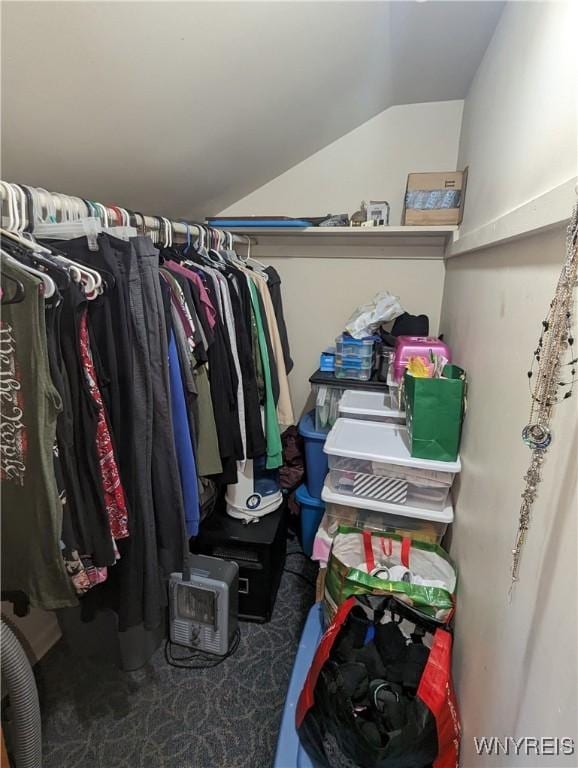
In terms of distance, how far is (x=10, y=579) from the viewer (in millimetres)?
815

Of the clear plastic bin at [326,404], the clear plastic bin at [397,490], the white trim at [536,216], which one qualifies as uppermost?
the white trim at [536,216]

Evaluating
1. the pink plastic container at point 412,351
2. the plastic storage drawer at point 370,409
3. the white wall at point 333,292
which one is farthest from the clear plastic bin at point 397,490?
the white wall at point 333,292

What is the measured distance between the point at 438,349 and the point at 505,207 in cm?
64

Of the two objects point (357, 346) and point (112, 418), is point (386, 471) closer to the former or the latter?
point (357, 346)

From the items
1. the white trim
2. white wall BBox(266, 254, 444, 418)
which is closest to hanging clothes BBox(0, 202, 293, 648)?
the white trim

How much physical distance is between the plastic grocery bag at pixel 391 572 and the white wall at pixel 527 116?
0.98 meters

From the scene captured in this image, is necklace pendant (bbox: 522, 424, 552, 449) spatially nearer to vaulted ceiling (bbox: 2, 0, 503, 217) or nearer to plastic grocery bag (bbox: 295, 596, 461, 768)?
plastic grocery bag (bbox: 295, 596, 461, 768)

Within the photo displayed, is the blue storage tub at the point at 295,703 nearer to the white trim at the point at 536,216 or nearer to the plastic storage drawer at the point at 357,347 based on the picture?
the plastic storage drawer at the point at 357,347

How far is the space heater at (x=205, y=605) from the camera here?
1.51m

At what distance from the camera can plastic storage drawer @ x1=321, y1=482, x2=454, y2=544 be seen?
135 centimetres

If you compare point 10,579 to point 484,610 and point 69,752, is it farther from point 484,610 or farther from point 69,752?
point 484,610

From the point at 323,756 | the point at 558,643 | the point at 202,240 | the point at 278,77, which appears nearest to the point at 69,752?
the point at 323,756

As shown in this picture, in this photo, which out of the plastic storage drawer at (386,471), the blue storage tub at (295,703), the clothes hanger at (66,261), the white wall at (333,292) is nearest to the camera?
the clothes hanger at (66,261)

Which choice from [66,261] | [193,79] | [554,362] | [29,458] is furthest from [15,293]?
[554,362]
